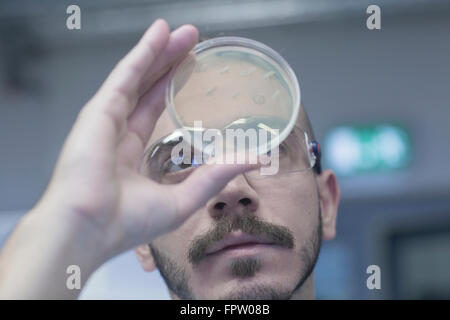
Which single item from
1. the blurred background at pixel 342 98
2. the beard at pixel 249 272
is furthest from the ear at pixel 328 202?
the blurred background at pixel 342 98

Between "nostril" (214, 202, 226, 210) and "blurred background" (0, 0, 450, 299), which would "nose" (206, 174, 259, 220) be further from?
"blurred background" (0, 0, 450, 299)

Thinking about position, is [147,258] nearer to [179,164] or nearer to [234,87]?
[179,164]

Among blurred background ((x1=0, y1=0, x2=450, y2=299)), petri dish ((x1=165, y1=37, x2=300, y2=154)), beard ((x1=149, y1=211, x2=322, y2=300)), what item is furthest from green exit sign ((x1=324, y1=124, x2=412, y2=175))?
petri dish ((x1=165, y1=37, x2=300, y2=154))

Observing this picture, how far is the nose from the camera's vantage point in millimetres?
1062

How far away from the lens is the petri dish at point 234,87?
94 centimetres

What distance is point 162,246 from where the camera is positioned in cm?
117

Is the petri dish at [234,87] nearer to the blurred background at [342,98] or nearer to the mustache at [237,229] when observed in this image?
the mustache at [237,229]

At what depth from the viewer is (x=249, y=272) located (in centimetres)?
105

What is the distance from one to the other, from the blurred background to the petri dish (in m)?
2.24

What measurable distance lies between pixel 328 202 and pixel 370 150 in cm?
217

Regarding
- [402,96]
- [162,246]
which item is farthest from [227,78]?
[402,96]

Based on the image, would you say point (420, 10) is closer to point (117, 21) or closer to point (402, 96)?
point (402, 96)

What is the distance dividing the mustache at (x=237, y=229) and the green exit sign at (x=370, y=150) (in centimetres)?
240
